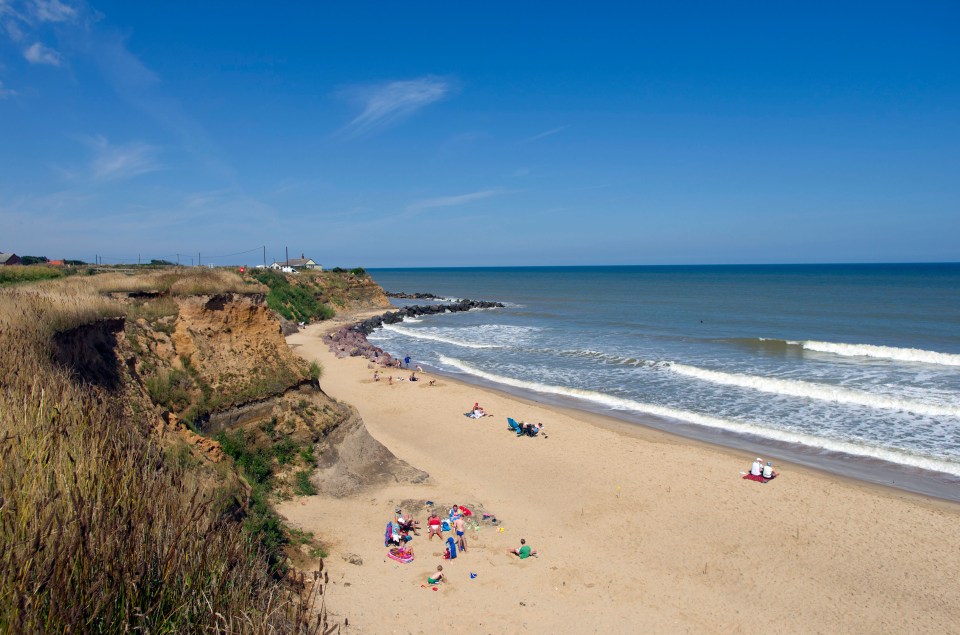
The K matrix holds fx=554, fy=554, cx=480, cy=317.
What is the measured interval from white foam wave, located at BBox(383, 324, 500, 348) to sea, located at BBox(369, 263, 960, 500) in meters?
0.17

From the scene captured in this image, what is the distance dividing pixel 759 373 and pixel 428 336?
24582 millimetres

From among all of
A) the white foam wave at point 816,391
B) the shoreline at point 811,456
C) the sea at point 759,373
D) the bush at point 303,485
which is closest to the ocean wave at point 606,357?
the sea at point 759,373

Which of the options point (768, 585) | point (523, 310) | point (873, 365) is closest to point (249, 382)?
point (768, 585)

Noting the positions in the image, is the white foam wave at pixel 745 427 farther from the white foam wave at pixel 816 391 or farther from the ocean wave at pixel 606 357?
the ocean wave at pixel 606 357

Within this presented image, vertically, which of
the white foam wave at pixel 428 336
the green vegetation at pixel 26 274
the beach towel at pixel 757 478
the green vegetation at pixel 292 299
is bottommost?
the beach towel at pixel 757 478

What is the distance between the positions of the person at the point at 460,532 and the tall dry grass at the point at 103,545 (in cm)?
638

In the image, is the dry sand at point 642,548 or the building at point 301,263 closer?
the dry sand at point 642,548

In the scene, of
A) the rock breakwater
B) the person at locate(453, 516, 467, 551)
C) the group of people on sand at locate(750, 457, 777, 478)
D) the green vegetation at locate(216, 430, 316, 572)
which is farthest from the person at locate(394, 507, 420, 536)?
the rock breakwater

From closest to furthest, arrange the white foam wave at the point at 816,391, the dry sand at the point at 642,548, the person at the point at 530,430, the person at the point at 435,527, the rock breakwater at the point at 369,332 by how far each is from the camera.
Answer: the dry sand at the point at 642,548, the person at the point at 435,527, the person at the point at 530,430, the white foam wave at the point at 816,391, the rock breakwater at the point at 369,332

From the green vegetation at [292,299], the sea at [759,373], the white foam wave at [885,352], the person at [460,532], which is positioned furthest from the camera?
the green vegetation at [292,299]

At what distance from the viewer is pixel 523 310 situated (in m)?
64.8

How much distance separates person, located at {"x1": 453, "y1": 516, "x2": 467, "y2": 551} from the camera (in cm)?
1019

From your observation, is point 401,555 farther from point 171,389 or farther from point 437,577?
point 171,389

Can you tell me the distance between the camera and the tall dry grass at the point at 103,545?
2968mm
